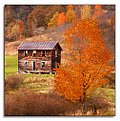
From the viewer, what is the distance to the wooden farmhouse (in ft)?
10.2

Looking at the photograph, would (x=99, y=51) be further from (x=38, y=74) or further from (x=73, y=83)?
(x=38, y=74)

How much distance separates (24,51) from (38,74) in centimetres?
22

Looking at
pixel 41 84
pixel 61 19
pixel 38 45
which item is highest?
pixel 61 19

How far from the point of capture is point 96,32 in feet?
10.2

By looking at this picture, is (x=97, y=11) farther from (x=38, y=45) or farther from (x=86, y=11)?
(x=38, y=45)

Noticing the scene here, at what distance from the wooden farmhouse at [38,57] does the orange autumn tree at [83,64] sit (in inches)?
3.0

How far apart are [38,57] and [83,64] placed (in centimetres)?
36

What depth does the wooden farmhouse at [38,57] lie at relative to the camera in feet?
10.2

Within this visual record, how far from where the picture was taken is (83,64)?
3.12 meters

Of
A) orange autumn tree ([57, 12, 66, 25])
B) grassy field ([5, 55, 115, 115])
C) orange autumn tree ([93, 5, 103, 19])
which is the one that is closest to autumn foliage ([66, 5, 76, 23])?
orange autumn tree ([57, 12, 66, 25])

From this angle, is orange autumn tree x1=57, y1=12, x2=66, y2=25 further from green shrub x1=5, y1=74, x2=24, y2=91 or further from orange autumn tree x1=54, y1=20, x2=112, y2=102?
green shrub x1=5, y1=74, x2=24, y2=91

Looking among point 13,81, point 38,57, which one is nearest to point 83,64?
point 38,57

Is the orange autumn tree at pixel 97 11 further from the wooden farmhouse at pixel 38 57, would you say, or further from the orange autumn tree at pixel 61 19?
the wooden farmhouse at pixel 38 57

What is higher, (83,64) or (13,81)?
(83,64)
